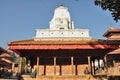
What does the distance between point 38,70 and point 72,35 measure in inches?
456

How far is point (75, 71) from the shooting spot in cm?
2347

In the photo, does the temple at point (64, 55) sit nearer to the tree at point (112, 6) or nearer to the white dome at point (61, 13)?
the tree at point (112, 6)

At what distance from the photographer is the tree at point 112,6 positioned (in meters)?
14.4

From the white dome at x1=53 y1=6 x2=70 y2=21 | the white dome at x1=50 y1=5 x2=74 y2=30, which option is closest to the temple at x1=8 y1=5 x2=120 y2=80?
the white dome at x1=50 y1=5 x2=74 y2=30

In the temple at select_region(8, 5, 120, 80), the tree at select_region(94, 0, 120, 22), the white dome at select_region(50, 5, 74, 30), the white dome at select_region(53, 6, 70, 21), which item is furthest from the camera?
the white dome at select_region(53, 6, 70, 21)

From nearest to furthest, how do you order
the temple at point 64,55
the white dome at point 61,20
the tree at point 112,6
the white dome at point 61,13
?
the tree at point 112,6, the temple at point 64,55, the white dome at point 61,20, the white dome at point 61,13

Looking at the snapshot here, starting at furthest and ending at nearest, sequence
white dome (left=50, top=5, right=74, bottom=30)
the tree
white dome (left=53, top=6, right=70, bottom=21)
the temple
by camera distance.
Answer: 1. white dome (left=53, top=6, right=70, bottom=21)
2. white dome (left=50, top=5, right=74, bottom=30)
3. the temple
4. the tree

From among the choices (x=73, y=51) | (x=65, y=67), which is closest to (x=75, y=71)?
(x=65, y=67)

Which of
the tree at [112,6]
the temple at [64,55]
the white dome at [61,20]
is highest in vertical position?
the white dome at [61,20]

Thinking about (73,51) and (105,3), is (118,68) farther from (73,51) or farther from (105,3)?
(105,3)

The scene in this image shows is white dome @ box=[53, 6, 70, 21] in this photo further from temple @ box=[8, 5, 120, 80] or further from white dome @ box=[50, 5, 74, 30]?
temple @ box=[8, 5, 120, 80]

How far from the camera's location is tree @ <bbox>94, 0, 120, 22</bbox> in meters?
14.4

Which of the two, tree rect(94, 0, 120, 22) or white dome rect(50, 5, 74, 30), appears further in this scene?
white dome rect(50, 5, 74, 30)

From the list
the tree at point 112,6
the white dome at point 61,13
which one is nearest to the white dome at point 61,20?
the white dome at point 61,13
